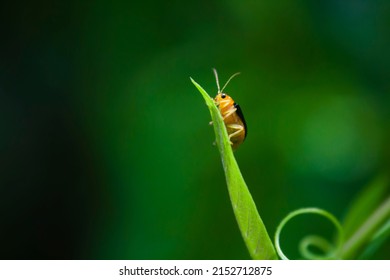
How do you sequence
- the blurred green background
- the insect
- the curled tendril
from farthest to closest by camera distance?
the blurred green background
the insect
the curled tendril

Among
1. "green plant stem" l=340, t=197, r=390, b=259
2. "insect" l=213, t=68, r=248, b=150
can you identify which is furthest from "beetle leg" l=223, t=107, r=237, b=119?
"green plant stem" l=340, t=197, r=390, b=259

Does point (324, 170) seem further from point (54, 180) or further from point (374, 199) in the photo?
point (54, 180)

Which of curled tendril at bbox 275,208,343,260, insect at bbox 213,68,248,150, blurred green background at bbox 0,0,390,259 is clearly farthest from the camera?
blurred green background at bbox 0,0,390,259

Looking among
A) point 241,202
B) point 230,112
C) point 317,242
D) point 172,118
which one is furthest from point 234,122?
point 172,118

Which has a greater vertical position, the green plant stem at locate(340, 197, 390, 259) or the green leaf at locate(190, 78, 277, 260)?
the green leaf at locate(190, 78, 277, 260)

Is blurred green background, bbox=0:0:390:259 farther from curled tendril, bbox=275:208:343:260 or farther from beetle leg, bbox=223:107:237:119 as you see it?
beetle leg, bbox=223:107:237:119

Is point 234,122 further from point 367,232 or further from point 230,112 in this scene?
point 367,232

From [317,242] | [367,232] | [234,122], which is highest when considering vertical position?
[234,122]

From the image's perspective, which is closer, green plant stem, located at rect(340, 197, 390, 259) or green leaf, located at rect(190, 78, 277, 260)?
green leaf, located at rect(190, 78, 277, 260)
